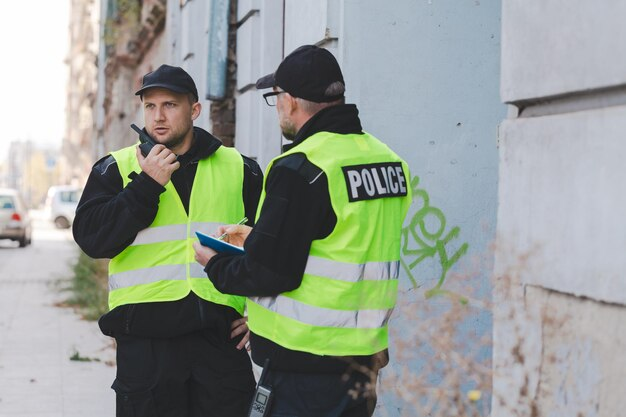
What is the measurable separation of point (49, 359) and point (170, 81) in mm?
6031

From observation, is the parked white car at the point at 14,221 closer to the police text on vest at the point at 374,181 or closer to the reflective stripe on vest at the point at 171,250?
the reflective stripe on vest at the point at 171,250

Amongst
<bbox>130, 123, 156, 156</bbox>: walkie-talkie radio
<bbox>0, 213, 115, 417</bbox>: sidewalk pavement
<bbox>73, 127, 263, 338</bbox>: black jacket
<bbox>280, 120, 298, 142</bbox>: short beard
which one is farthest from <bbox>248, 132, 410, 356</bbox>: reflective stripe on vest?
<bbox>0, 213, 115, 417</bbox>: sidewalk pavement

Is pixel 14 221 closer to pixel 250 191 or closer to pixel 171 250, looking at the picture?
pixel 250 191

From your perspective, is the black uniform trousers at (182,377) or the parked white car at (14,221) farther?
the parked white car at (14,221)

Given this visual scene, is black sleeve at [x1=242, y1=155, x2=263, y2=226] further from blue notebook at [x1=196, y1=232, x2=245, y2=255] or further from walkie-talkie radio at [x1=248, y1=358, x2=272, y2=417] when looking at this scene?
walkie-talkie radio at [x1=248, y1=358, x2=272, y2=417]

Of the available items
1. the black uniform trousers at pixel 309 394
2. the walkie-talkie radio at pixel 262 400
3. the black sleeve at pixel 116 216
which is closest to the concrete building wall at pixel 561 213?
the black uniform trousers at pixel 309 394

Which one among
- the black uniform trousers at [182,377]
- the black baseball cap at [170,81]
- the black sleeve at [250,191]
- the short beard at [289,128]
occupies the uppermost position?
the black baseball cap at [170,81]

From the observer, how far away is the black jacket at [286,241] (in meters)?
3.23

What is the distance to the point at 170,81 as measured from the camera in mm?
4312

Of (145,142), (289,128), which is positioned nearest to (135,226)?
(145,142)

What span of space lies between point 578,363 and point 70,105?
75.1 meters

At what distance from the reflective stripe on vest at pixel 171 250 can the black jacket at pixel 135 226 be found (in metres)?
0.03

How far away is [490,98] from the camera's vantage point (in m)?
6.04

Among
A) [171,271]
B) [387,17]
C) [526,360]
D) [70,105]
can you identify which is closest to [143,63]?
[387,17]
